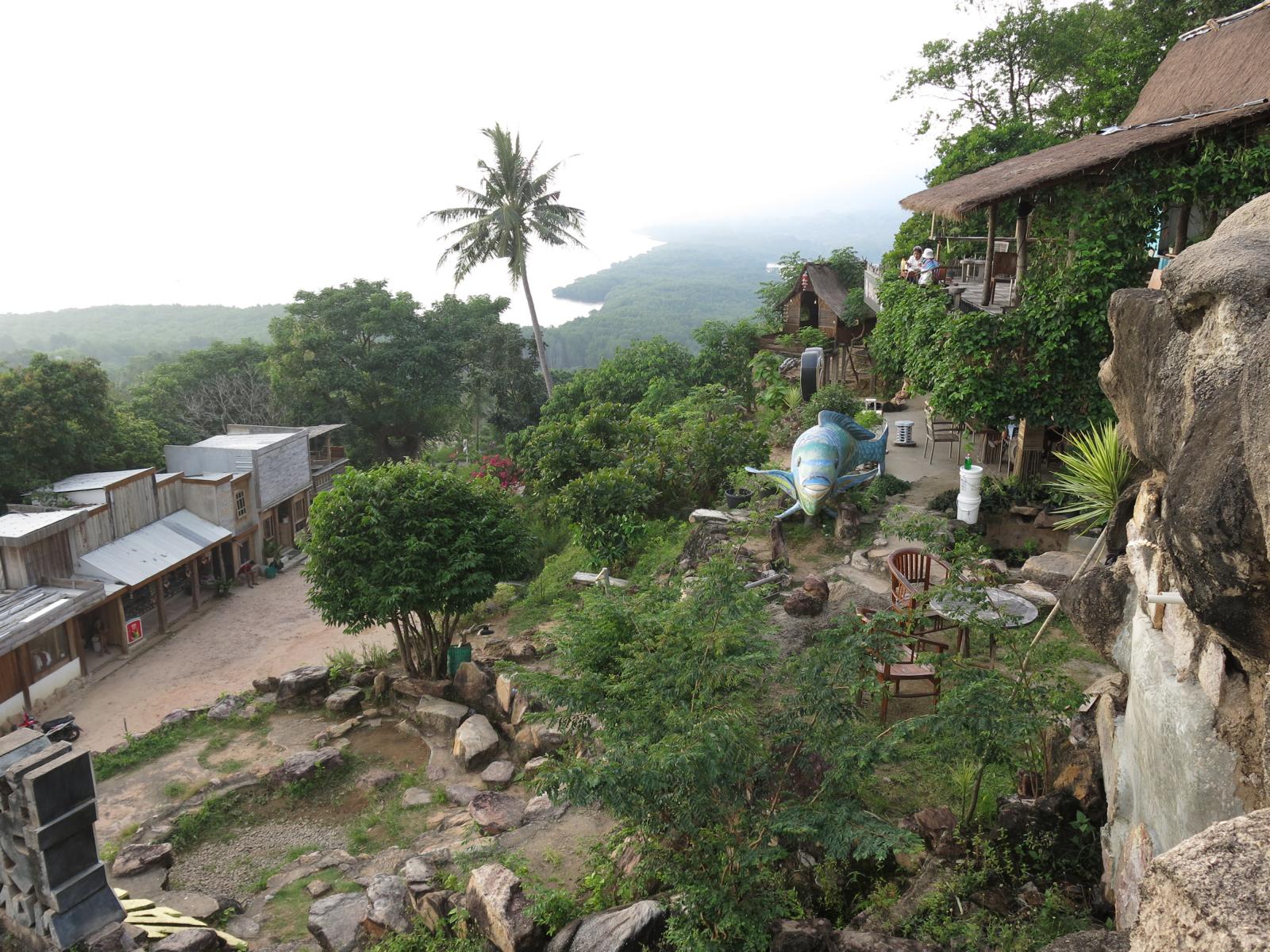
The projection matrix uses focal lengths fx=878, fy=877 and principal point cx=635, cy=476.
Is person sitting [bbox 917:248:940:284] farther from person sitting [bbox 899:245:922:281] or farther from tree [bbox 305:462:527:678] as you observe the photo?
tree [bbox 305:462:527:678]

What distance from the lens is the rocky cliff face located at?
3230mm

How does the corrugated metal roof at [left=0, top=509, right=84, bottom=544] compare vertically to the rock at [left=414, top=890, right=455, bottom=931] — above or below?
above

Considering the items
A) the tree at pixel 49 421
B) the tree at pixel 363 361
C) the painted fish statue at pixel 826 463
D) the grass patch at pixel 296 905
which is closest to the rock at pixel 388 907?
the grass patch at pixel 296 905

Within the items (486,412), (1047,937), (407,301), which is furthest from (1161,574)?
(486,412)

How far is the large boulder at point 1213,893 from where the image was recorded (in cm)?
214

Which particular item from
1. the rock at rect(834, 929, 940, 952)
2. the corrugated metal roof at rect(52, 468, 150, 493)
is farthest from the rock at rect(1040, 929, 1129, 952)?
the corrugated metal roof at rect(52, 468, 150, 493)

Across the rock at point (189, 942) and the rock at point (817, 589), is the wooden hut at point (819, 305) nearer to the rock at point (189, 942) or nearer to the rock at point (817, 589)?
the rock at point (817, 589)

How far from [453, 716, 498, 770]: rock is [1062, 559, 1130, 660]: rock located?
305 inches

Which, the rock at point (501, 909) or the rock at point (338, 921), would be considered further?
the rock at point (338, 921)

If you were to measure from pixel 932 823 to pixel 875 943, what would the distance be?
5.18 feet

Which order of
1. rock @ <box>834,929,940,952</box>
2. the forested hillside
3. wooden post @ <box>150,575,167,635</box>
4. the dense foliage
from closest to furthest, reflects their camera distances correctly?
rock @ <box>834,929,940,952</box> → the dense foliage → wooden post @ <box>150,575,167,635</box> → the forested hillside

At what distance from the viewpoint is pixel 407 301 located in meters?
33.2

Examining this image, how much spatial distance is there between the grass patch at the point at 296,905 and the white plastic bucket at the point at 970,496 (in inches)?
364

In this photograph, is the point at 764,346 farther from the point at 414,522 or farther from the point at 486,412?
the point at 414,522
